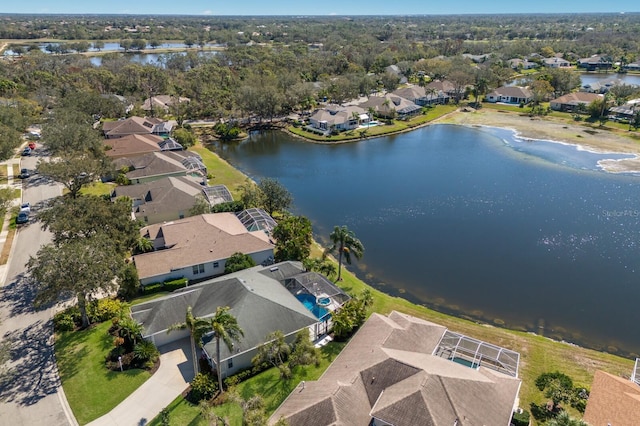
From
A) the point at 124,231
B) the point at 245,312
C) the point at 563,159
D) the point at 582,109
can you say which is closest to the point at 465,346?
the point at 245,312

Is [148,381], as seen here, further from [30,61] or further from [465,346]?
[30,61]

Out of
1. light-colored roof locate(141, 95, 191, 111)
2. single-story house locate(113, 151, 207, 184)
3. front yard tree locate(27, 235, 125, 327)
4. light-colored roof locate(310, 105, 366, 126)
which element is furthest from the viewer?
light-colored roof locate(141, 95, 191, 111)

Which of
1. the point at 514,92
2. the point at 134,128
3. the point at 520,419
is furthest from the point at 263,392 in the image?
the point at 514,92

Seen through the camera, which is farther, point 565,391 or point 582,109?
point 582,109

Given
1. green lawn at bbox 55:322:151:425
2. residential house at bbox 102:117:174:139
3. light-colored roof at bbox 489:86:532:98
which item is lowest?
green lawn at bbox 55:322:151:425

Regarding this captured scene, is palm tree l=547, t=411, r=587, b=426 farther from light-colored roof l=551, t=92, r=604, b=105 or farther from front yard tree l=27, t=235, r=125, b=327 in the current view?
light-colored roof l=551, t=92, r=604, b=105

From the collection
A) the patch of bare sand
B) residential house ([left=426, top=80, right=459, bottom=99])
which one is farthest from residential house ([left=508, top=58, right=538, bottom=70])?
the patch of bare sand

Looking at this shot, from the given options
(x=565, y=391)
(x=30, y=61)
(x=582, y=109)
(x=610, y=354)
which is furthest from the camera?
(x=30, y=61)
